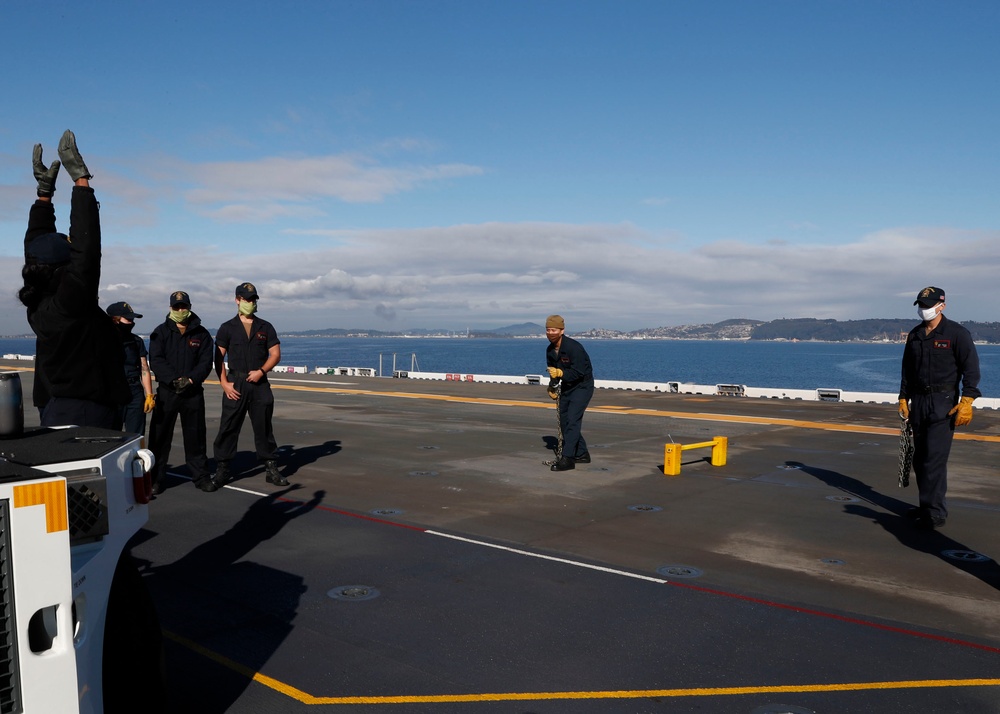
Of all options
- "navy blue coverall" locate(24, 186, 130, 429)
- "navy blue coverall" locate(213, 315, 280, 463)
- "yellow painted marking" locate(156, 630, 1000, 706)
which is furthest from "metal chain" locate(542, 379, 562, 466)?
"navy blue coverall" locate(24, 186, 130, 429)

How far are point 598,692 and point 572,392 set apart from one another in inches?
276

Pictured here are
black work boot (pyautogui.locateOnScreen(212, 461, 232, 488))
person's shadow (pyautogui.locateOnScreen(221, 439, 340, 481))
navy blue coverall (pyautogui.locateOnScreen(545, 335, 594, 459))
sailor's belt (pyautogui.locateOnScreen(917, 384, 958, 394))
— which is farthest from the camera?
navy blue coverall (pyautogui.locateOnScreen(545, 335, 594, 459))

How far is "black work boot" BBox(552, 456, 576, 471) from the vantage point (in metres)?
10.4

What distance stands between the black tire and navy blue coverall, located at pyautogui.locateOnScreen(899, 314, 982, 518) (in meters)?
7.08

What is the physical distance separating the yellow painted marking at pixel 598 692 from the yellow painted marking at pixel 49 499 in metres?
1.87

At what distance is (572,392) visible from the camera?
10773 millimetres

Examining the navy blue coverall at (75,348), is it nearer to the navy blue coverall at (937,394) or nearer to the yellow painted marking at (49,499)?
the yellow painted marking at (49,499)

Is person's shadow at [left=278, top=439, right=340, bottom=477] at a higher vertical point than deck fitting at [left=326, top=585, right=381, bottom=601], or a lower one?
higher

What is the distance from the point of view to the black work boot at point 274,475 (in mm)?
9109

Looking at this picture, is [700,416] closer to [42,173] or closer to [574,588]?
[574,588]

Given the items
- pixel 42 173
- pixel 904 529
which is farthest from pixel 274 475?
pixel 904 529

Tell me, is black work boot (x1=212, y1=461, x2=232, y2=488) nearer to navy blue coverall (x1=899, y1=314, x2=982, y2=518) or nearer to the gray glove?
the gray glove

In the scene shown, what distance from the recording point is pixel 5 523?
7.30 feet

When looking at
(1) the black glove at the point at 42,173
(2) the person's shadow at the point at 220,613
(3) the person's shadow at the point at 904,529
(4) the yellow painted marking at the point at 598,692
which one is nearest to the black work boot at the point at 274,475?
(2) the person's shadow at the point at 220,613
